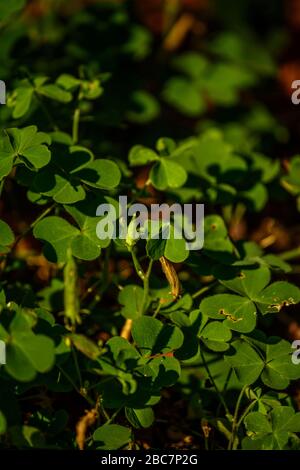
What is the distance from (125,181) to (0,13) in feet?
2.22

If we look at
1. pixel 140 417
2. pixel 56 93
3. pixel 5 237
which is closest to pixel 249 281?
pixel 140 417

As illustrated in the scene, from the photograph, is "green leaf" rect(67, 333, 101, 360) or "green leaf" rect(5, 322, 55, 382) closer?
"green leaf" rect(5, 322, 55, 382)

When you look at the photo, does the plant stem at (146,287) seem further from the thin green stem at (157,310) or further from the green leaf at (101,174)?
the green leaf at (101,174)

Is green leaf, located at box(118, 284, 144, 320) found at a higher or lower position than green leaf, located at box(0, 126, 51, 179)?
lower

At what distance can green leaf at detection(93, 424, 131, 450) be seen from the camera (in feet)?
4.44

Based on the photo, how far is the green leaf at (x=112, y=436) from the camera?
1.35 metres

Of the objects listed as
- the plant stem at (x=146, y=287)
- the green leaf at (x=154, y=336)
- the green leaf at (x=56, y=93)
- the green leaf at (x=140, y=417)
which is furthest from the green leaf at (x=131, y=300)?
the green leaf at (x=56, y=93)

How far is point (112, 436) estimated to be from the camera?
136cm

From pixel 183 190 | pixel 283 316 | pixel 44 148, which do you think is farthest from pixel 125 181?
pixel 283 316

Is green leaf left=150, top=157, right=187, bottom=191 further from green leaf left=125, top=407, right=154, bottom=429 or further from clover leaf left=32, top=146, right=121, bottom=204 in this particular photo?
green leaf left=125, top=407, right=154, bottom=429

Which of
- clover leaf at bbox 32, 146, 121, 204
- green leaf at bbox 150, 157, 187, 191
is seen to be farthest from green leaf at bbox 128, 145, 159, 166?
clover leaf at bbox 32, 146, 121, 204

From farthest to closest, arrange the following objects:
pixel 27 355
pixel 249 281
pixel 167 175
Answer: pixel 167 175 < pixel 249 281 < pixel 27 355

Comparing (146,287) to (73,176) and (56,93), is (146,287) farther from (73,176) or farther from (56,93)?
(56,93)

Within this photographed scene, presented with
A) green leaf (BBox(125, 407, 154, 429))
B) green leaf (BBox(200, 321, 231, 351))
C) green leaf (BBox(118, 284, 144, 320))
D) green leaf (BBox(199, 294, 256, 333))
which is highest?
green leaf (BBox(199, 294, 256, 333))
